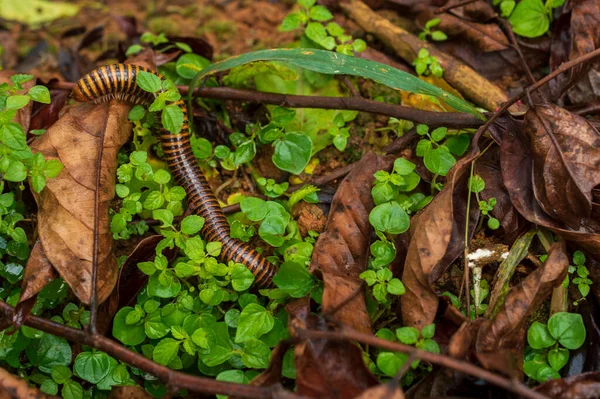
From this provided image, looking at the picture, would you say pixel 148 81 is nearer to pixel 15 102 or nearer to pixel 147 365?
pixel 15 102

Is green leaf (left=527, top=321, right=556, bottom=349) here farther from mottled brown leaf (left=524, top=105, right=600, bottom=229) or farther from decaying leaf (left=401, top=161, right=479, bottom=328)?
mottled brown leaf (left=524, top=105, right=600, bottom=229)

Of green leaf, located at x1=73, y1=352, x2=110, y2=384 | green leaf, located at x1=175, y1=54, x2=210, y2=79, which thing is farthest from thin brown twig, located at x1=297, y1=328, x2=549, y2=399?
green leaf, located at x1=175, y1=54, x2=210, y2=79

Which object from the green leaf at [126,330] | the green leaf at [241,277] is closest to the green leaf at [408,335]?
the green leaf at [241,277]

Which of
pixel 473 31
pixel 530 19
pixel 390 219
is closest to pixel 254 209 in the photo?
pixel 390 219

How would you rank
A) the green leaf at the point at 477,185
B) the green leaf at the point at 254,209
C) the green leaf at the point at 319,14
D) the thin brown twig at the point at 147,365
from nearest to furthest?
1. the thin brown twig at the point at 147,365
2. the green leaf at the point at 477,185
3. the green leaf at the point at 254,209
4. the green leaf at the point at 319,14

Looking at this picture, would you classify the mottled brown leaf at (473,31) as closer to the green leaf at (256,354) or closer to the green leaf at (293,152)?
the green leaf at (293,152)

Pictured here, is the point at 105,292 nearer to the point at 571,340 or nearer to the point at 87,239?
the point at 87,239

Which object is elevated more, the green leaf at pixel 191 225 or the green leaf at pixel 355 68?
the green leaf at pixel 355 68
